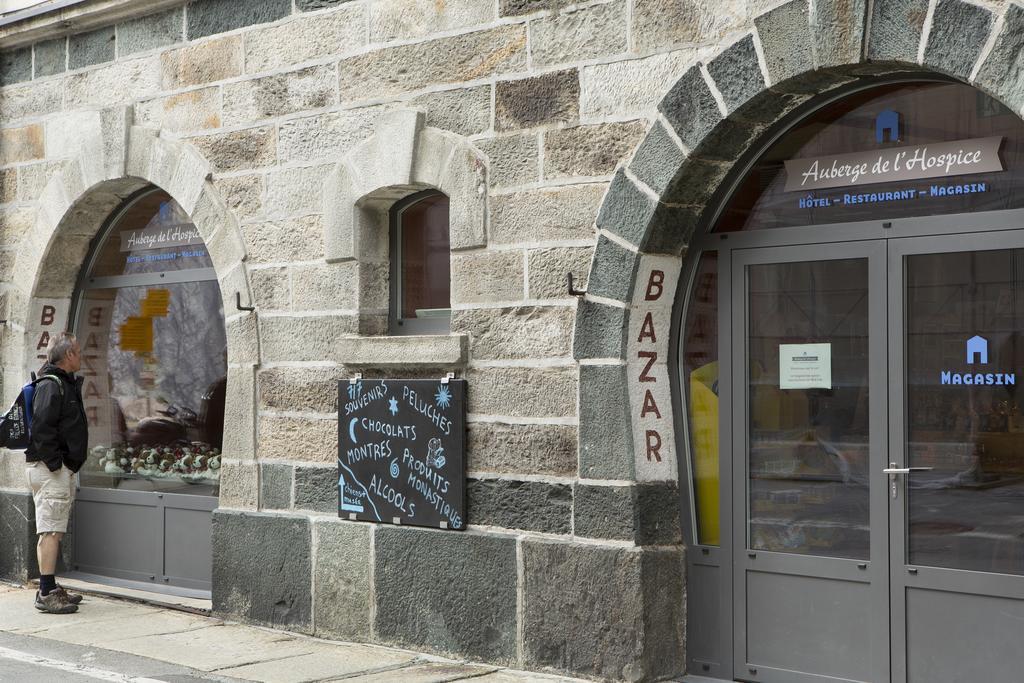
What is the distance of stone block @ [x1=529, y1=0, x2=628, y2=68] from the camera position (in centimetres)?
638

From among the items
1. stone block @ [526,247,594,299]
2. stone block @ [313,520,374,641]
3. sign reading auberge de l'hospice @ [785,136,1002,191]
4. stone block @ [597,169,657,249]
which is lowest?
stone block @ [313,520,374,641]

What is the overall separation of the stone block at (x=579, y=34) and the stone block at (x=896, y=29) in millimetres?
1283

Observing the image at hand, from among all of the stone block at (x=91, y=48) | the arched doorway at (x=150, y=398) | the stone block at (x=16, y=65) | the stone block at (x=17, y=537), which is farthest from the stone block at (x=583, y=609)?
the stone block at (x=16, y=65)

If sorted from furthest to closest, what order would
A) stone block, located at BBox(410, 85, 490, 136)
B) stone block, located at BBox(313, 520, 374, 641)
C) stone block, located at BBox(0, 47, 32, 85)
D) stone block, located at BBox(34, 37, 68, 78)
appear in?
stone block, located at BBox(0, 47, 32, 85)
stone block, located at BBox(34, 37, 68, 78)
stone block, located at BBox(313, 520, 374, 641)
stone block, located at BBox(410, 85, 490, 136)

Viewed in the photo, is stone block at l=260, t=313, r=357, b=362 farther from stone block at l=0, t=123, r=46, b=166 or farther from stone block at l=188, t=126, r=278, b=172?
stone block at l=0, t=123, r=46, b=166

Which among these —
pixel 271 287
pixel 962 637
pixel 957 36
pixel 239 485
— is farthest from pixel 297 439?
pixel 957 36

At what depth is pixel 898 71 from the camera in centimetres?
564

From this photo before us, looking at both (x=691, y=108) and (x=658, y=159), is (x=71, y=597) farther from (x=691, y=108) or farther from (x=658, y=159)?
(x=691, y=108)

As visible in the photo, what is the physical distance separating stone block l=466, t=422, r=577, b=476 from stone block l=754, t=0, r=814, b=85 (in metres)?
2.00

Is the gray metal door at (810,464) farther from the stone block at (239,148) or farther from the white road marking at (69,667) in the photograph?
the stone block at (239,148)

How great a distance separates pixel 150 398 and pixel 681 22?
5.22m

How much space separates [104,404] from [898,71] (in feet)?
21.5

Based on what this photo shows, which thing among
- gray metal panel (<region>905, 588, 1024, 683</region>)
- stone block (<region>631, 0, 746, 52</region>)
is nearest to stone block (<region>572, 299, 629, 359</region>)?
stone block (<region>631, 0, 746, 52</region>)

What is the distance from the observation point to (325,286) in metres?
7.71
